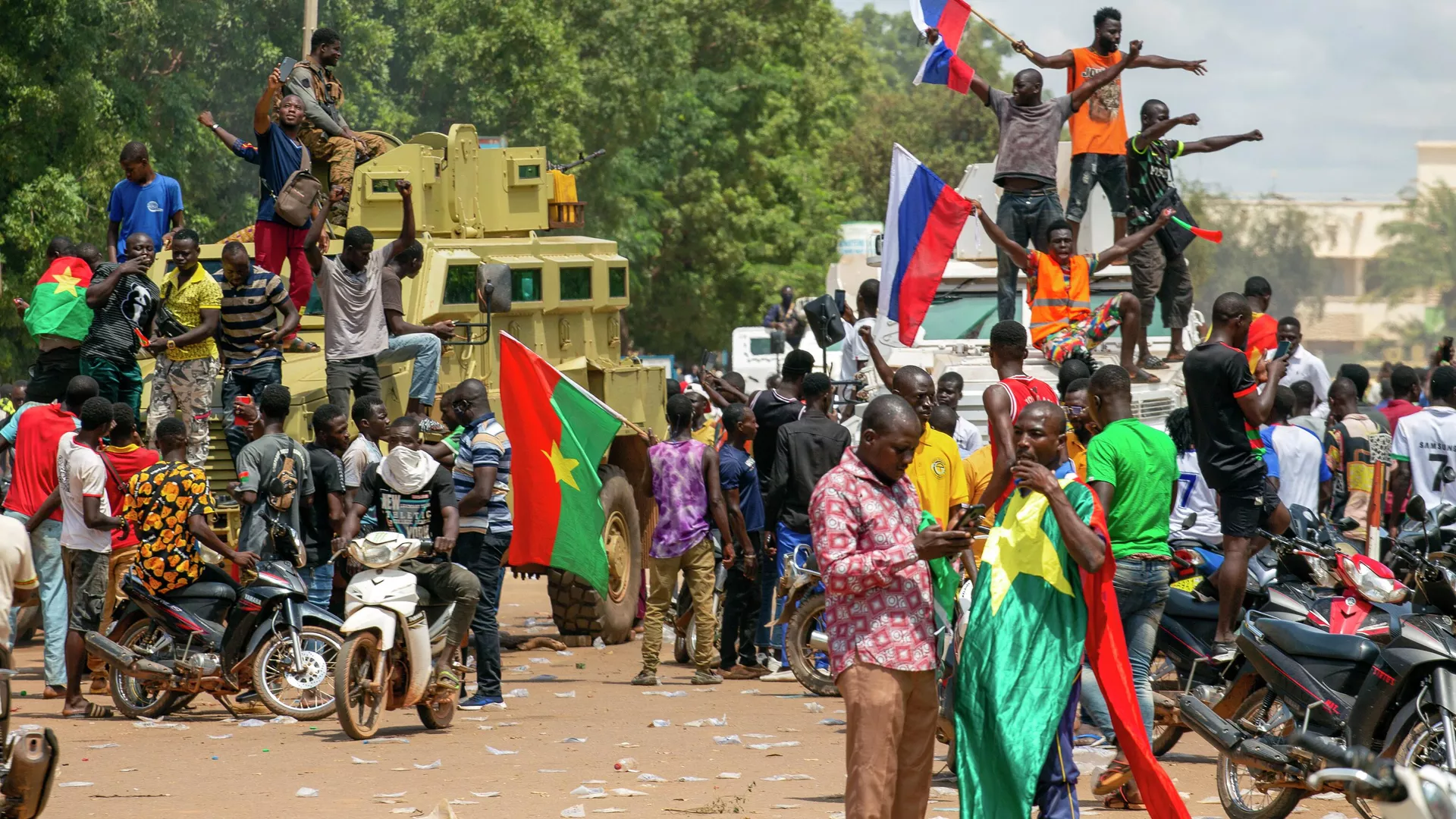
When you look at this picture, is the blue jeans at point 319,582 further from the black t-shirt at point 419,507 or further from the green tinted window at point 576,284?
the green tinted window at point 576,284

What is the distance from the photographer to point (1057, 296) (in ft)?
44.5

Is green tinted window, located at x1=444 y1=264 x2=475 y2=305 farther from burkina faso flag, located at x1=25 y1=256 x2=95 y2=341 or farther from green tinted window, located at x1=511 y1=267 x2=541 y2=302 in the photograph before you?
burkina faso flag, located at x1=25 y1=256 x2=95 y2=341

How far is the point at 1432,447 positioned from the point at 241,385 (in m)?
7.54

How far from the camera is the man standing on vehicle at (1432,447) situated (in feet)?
39.6

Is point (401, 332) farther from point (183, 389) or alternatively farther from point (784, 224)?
point (784, 224)

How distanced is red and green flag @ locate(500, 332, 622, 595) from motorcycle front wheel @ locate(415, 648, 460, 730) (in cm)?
98

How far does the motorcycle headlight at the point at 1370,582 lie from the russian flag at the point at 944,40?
6.99m

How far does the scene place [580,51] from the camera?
111 feet

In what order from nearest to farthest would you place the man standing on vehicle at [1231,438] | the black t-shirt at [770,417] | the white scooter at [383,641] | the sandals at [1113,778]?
the sandals at [1113,778] → the man standing on vehicle at [1231,438] → the white scooter at [383,641] → the black t-shirt at [770,417]

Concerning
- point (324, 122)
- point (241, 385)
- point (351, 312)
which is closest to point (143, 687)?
point (241, 385)

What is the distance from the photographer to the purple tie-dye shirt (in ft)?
40.0

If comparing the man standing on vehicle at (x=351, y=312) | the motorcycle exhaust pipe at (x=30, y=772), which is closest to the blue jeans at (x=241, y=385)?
the man standing on vehicle at (x=351, y=312)

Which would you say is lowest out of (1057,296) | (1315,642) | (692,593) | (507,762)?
(507,762)

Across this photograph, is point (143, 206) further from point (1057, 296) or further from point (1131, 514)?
point (1131, 514)
